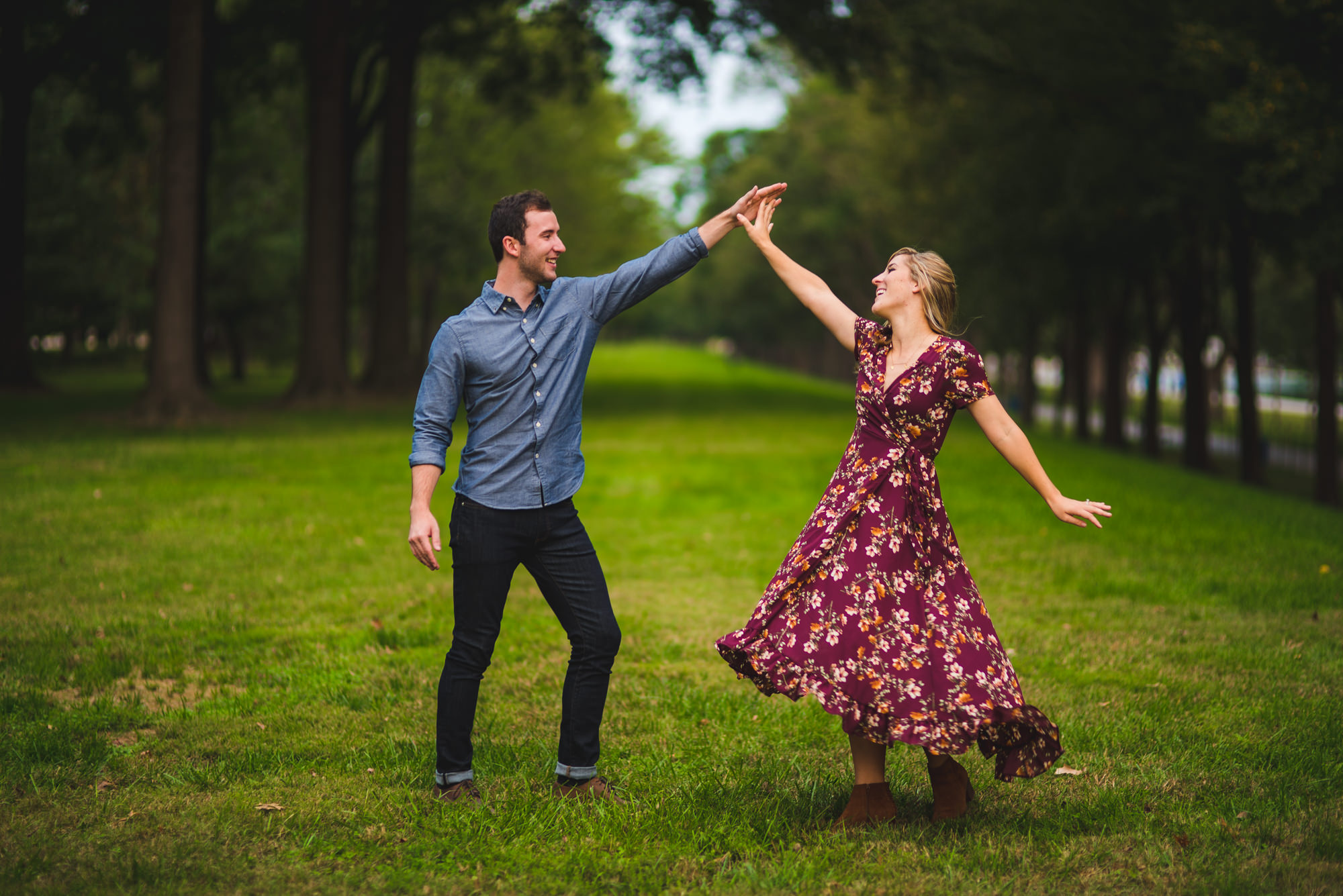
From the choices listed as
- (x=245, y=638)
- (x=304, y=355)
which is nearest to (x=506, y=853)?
(x=245, y=638)

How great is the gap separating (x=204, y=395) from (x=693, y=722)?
15853 mm

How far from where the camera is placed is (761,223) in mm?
4441

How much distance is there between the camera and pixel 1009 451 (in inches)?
155

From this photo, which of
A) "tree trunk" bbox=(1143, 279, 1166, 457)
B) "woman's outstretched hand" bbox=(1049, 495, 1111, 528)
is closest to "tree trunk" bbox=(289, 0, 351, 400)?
"tree trunk" bbox=(1143, 279, 1166, 457)

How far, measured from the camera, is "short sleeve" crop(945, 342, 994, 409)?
3.99m

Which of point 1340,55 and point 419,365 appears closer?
point 1340,55

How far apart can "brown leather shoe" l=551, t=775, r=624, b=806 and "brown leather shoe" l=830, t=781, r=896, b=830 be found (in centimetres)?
83

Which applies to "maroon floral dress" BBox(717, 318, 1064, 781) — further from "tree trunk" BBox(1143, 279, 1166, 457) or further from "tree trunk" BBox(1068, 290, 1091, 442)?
→ "tree trunk" BBox(1068, 290, 1091, 442)

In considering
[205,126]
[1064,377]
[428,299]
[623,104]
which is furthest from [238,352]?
[1064,377]

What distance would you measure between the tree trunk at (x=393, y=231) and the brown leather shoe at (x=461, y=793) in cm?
2240

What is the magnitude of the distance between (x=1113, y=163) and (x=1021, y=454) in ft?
55.7

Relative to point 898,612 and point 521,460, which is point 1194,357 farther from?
point 521,460

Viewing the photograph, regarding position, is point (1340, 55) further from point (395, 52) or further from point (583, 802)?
point (395, 52)

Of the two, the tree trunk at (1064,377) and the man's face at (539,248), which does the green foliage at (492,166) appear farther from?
the man's face at (539,248)
